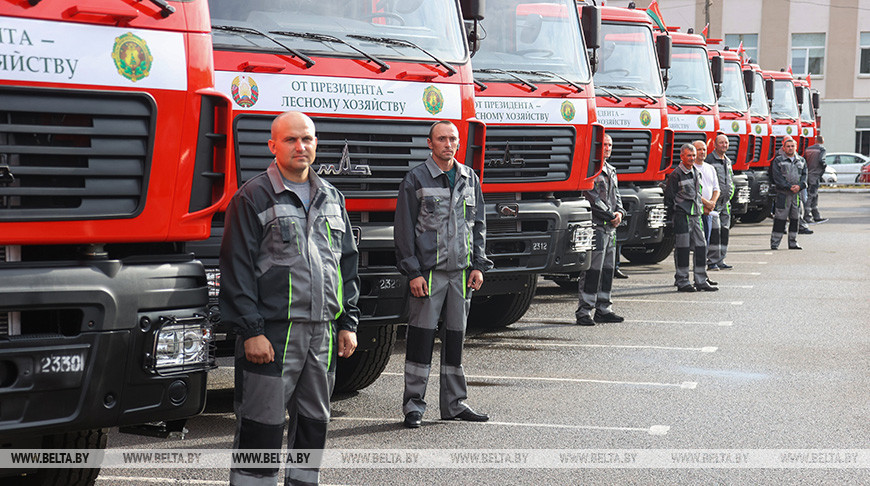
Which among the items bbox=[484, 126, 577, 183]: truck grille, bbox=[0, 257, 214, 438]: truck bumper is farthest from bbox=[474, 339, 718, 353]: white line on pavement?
bbox=[0, 257, 214, 438]: truck bumper

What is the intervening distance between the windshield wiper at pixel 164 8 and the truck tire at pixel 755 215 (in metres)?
21.4

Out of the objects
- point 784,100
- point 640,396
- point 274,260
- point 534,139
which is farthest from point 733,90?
point 274,260

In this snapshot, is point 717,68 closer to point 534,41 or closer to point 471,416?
point 534,41

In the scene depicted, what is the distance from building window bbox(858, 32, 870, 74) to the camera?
152 ft

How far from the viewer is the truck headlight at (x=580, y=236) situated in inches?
370

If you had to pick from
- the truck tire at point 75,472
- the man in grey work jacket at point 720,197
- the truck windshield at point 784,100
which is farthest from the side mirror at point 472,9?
the truck windshield at point 784,100

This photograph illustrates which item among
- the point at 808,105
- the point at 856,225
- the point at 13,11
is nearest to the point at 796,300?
the point at 13,11

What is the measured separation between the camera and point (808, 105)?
27484mm

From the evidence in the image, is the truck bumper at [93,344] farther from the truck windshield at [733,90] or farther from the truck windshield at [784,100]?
the truck windshield at [784,100]

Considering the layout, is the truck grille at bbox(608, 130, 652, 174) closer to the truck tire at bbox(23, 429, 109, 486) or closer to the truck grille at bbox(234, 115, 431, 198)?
the truck grille at bbox(234, 115, 431, 198)

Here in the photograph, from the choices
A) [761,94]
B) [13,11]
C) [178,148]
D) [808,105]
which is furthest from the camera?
[808,105]

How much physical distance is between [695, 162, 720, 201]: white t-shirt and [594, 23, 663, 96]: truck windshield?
1274 mm

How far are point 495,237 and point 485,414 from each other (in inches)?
89.4

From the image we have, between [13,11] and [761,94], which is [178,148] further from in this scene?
[761,94]
